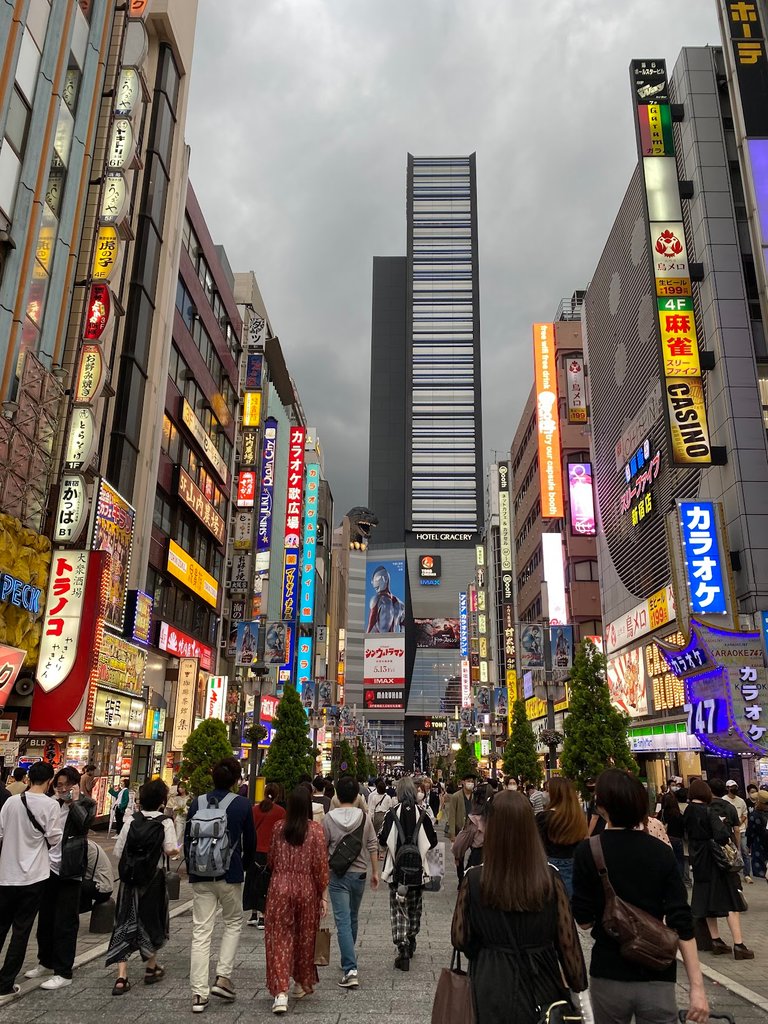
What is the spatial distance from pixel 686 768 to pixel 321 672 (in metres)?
51.4

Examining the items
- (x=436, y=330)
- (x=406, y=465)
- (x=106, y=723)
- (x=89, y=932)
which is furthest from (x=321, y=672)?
(x=436, y=330)

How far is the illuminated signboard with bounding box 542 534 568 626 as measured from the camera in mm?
51219

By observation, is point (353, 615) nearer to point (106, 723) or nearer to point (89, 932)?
point (106, 723)

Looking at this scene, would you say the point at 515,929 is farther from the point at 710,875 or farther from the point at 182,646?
the point at 182,646

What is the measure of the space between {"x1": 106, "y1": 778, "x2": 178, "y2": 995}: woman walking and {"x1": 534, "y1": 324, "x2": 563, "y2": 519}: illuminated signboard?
45499 millimetres

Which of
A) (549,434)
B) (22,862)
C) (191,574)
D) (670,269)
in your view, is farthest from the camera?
(549,434)

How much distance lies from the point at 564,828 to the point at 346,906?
2.46m

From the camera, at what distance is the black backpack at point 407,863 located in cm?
923

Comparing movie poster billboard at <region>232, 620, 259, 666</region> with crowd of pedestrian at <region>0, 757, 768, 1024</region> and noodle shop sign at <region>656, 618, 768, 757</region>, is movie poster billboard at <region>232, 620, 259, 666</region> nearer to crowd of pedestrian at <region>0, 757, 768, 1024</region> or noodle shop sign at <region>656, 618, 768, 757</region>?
noodle shop sign at <region>656, 618, 768, 757</region>

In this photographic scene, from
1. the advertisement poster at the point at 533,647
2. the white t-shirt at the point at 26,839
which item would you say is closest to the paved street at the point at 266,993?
the white t-shirt at the point at 26,839

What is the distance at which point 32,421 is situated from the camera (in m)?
21.9

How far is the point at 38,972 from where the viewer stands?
8195mm

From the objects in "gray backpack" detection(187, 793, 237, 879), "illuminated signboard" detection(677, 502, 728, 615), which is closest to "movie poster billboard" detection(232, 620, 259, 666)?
"illuminated signboard" detection(677, 502, 728, 615)

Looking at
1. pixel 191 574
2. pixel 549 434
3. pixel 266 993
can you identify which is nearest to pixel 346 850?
pixel 266 993
